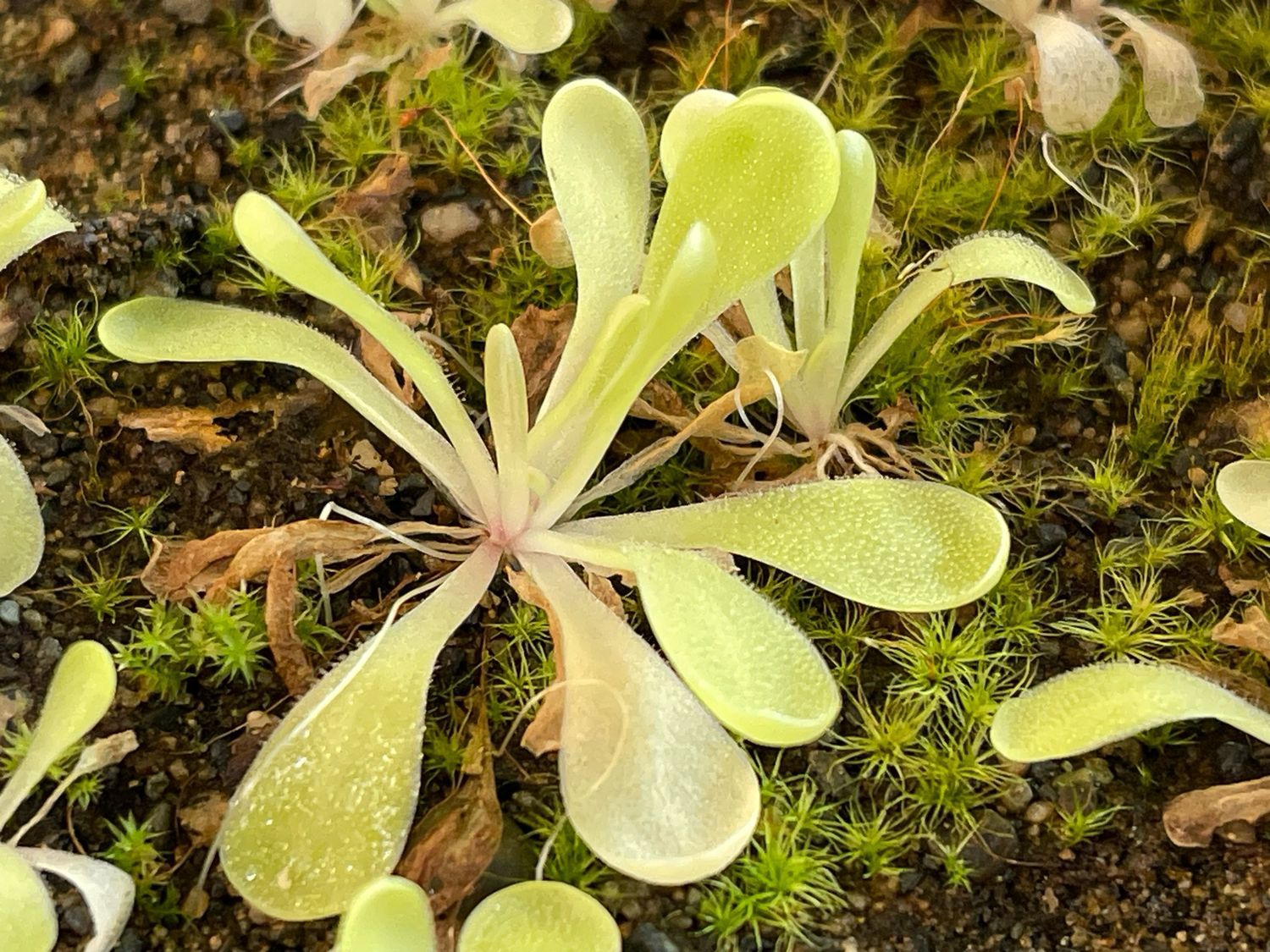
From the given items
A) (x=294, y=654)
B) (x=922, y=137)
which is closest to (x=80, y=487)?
(x=294, y=654)

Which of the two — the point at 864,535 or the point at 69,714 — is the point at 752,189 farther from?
the point at 69,714

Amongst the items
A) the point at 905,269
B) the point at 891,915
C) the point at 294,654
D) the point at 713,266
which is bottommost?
the point at 891,915

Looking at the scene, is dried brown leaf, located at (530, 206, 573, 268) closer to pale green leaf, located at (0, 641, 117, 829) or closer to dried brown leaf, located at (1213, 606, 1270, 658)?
pale green leaf, located at (0, 641, 117, 829)

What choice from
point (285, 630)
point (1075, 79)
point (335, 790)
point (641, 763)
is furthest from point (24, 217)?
point (1075, 79)

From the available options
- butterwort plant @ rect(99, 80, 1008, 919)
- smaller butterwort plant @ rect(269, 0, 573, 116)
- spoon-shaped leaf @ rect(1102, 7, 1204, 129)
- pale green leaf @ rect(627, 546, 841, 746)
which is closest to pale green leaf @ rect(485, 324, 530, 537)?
butterwort plant @ rect(99, 80, 1008, 919)

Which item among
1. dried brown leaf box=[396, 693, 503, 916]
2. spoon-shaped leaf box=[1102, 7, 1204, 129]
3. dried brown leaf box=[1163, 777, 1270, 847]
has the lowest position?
dried brown leaf box=[1163, 777, 1270, 847]

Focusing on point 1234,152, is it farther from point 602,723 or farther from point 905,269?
point 602,723
